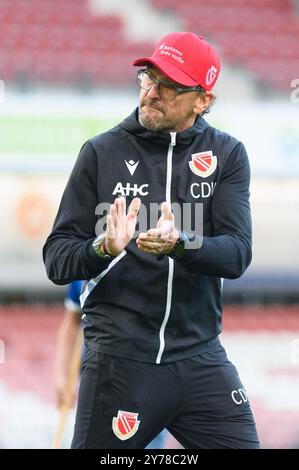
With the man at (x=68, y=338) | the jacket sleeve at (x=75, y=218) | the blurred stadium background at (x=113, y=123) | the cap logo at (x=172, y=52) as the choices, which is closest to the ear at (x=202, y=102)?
the cap logo at (x=172, y=52)

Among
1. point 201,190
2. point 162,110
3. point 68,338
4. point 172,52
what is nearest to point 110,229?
point 201,190


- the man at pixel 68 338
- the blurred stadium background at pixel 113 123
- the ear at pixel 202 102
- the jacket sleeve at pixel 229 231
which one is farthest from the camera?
the blurred stadium background at pixel 113 123

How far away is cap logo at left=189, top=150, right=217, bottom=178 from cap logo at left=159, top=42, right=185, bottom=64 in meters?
0.36

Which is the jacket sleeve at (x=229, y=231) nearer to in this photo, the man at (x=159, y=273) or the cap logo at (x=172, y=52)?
the man at (x=159, y=273)

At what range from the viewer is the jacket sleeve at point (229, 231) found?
12.0 feet

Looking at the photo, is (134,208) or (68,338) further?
(68,338)

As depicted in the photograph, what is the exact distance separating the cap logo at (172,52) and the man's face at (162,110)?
0.07 metres

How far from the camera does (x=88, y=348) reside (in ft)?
12.7

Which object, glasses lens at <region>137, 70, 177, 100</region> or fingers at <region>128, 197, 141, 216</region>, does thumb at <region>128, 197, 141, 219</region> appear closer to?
fingers at <region>128, 197, 141, 216</region>

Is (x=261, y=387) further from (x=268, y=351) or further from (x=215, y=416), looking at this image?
(x=215, y=416)

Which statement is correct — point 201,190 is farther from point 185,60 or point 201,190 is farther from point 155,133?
point 185,60

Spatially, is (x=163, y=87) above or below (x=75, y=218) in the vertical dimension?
above

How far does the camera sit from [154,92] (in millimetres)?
3879

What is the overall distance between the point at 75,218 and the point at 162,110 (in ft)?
1.71
